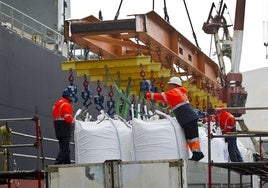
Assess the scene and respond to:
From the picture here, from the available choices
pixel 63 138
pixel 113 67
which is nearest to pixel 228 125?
pixel 113 67

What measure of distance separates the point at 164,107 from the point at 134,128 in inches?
114

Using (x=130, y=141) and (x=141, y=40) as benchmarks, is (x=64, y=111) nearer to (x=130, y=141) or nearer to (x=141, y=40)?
(x=130, y=141)

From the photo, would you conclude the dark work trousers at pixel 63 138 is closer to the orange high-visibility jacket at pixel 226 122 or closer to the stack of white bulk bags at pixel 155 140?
the stack of white bulk bags at pixel 155 140

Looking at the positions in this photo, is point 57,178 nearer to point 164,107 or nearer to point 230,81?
point 164,107

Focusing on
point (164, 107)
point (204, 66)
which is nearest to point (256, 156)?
point (204, 66)

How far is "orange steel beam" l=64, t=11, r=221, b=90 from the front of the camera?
11797mm

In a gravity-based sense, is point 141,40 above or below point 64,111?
above

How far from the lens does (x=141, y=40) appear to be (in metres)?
12.7

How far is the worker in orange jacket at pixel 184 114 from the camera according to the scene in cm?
1032

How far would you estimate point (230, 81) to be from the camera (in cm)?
2577

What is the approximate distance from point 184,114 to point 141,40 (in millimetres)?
2529

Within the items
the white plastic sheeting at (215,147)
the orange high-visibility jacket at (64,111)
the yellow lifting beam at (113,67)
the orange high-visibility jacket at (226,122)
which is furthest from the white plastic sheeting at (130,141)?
the orange high-visibility jacket at (226,122)

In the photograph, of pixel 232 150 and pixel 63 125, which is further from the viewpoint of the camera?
pixel 232 150

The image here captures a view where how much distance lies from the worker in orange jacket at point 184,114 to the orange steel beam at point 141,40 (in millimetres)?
1564
